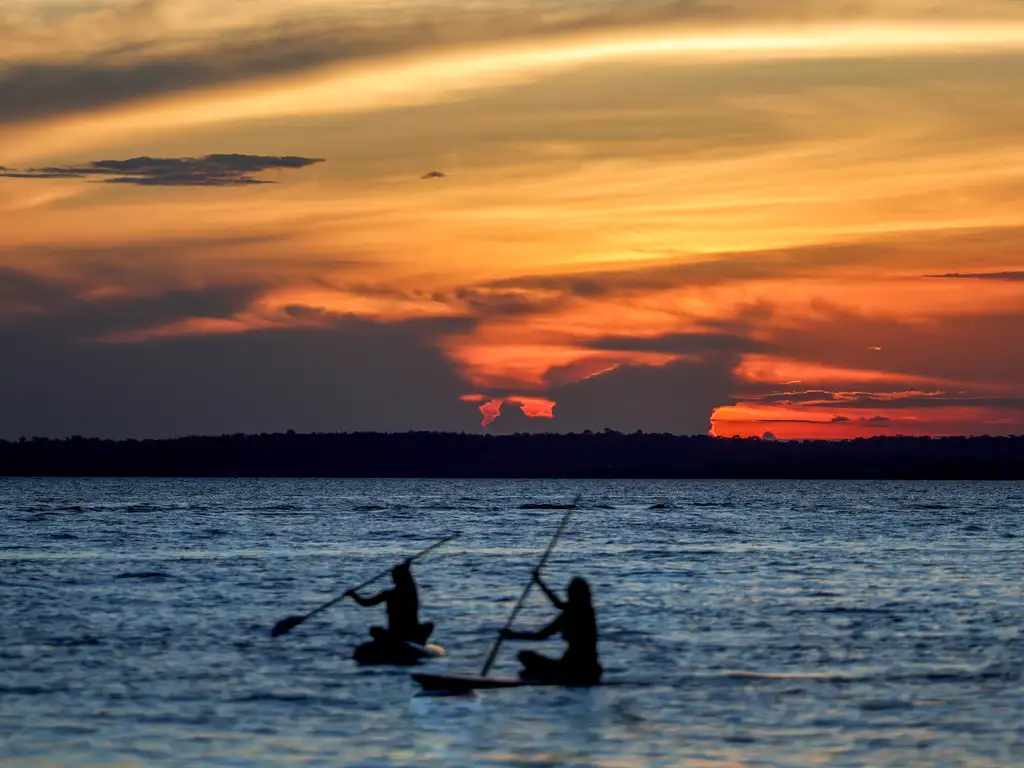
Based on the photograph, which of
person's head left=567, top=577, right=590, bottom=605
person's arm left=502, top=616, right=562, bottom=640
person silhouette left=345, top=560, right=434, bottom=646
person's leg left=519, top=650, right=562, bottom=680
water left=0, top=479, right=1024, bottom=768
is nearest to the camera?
water left=0, top=479, right=1024, bottom=768

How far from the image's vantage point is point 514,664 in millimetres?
30016

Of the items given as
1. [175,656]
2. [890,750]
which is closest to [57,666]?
[175,656]

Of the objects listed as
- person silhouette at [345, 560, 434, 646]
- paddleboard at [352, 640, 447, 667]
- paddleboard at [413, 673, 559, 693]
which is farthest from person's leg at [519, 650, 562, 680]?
person silhouette at [345, 560, 434, 646]

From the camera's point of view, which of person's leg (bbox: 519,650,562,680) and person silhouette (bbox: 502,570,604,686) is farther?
person's leg (bbox: 519,650,562,680)

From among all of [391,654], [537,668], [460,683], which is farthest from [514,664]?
[460,683]

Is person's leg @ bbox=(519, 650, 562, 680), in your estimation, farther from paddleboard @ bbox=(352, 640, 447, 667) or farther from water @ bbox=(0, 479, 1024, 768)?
paddleboard @ bbox=(352, 640, 447, 667)

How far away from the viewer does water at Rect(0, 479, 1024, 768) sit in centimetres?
2136

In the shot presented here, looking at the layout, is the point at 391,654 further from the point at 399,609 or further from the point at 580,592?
the point at 580,592

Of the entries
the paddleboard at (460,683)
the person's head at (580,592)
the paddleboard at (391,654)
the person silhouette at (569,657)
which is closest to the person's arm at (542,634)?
the person silhouette at (569,657)

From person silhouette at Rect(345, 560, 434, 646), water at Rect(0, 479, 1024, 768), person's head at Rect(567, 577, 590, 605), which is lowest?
water at Rect(0, 479, 1024, 768)

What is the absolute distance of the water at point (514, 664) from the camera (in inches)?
841

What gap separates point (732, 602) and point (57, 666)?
21.1 meters

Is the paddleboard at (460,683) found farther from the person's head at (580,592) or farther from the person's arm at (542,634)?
the person's head at (580,592)

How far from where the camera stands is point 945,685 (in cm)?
2742
